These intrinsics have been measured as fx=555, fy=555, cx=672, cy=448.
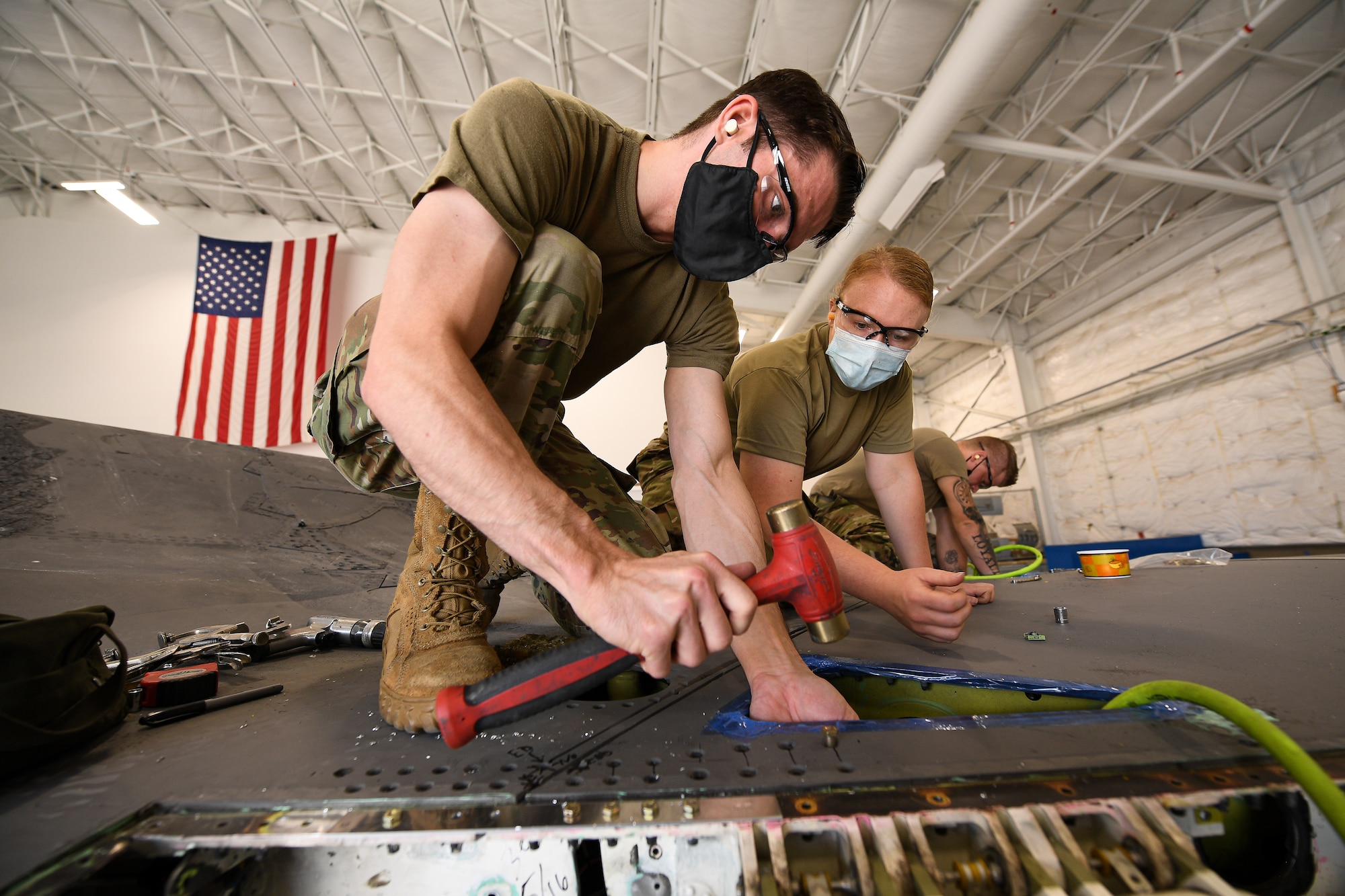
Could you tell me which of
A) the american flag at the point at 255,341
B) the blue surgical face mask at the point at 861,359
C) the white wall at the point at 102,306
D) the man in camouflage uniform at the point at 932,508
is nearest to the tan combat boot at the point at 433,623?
the blue surgical face mask at the point at 861,359

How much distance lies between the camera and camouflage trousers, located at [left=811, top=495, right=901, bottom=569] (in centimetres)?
285

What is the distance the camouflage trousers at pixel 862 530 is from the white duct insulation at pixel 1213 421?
5.72 m

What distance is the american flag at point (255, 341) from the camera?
20.4 feet

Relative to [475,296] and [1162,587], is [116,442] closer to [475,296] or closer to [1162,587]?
[475,296]

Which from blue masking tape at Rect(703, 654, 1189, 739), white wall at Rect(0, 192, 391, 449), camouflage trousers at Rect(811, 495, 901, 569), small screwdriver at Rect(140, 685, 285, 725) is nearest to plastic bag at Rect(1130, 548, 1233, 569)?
camouflage trousers at Rect(811, 495, 901, 569)

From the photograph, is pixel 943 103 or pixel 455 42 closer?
pixel 943 103

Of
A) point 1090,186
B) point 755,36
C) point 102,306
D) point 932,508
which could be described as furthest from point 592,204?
point 102,306

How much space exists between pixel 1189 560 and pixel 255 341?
28.0 ft

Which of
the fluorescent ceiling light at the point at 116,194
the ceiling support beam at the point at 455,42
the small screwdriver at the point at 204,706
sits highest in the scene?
the ceiling support beam at the point at 455,42

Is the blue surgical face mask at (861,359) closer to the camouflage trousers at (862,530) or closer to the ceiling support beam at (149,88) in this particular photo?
the camouflage trousers at (862,530)

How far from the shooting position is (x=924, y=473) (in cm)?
341

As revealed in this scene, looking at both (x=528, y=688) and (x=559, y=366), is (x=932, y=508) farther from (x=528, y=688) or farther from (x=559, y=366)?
(x=528, y=688)

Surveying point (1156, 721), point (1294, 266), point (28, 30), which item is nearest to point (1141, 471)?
point (1294, 266)

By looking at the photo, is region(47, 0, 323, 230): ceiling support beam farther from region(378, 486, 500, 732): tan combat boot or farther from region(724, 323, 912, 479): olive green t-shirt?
region(378, 486, 500, 732): tan combat boot
